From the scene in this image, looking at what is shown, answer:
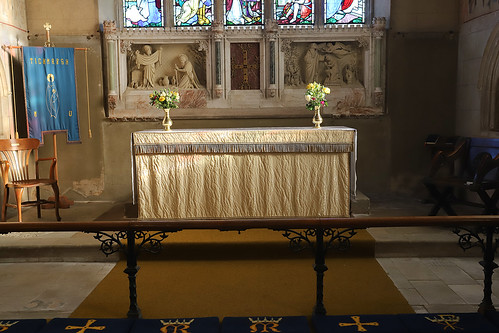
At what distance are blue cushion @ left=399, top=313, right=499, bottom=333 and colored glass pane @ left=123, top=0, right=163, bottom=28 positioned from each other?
5823mm

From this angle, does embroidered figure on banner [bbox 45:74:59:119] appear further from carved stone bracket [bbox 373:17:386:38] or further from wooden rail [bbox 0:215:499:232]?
carved stone bracket [bbox 373:17:386:38]

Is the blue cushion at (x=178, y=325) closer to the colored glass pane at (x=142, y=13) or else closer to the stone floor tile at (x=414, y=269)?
the stone floor tile at (x=414, y=269)

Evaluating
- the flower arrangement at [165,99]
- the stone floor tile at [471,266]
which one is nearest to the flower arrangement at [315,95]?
the flower arrangement at [165,99]

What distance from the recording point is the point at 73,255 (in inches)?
177

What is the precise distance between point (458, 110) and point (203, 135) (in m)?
3.96

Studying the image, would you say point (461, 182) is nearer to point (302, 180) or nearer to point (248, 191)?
point (302, 180)

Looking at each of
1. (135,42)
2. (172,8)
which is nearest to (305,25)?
(172,8)

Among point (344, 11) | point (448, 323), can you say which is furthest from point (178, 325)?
point (344, 11)

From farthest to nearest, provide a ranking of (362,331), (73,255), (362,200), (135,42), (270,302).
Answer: (135,42), (362,200), (73,255), (270,302), (362,331)

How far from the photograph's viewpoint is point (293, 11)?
22.8ft

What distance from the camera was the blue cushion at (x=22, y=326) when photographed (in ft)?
8.05

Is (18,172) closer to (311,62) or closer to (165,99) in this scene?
(165,99)

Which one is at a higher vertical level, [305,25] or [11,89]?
[305,25]

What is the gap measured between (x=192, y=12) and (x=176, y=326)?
5.50 metres
